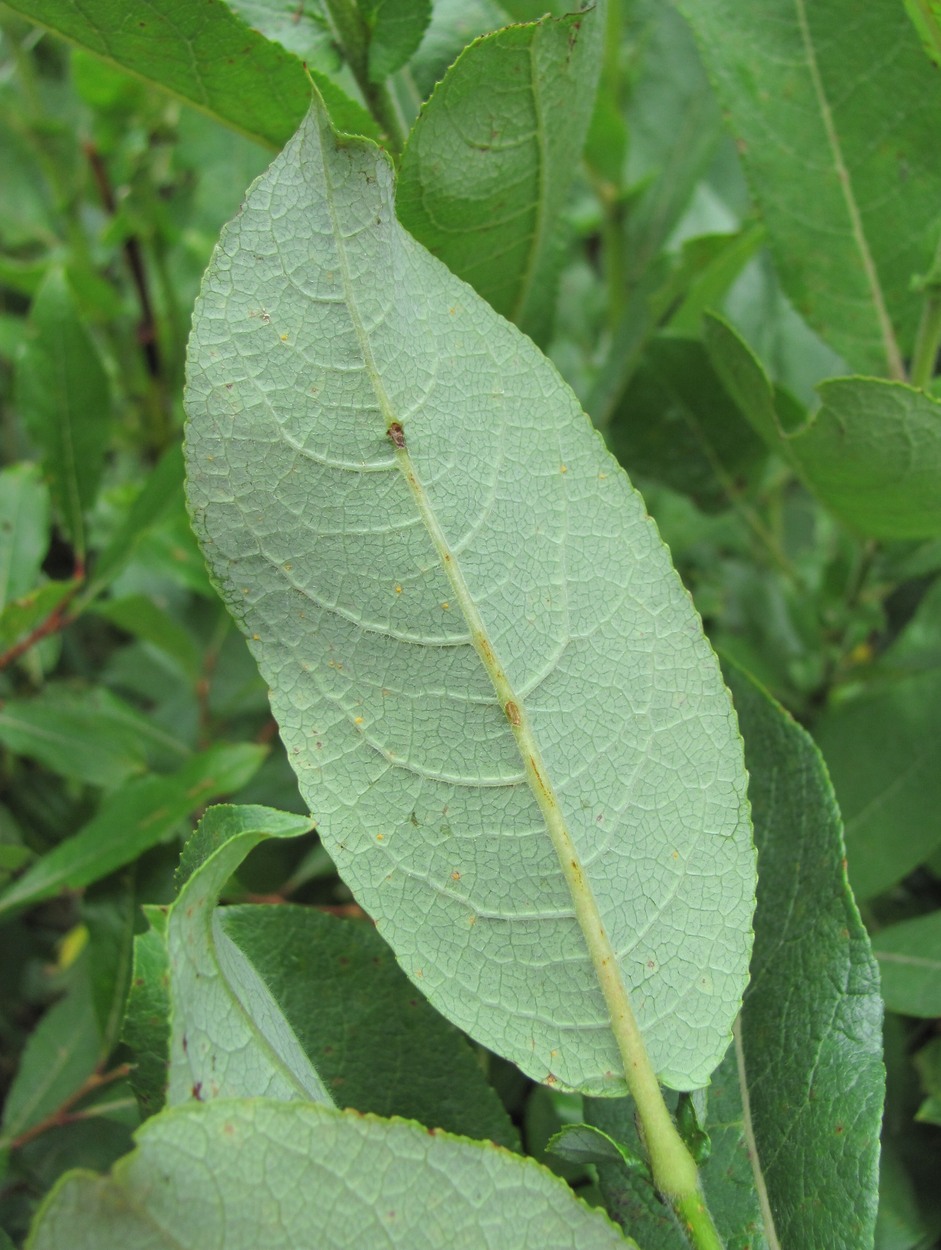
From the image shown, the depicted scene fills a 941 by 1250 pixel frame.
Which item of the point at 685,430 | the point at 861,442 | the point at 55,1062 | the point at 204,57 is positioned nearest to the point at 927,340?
the point at 861,442

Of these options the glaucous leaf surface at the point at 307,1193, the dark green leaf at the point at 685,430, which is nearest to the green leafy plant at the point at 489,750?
the glaucous leaf surface at the point at 307,1193

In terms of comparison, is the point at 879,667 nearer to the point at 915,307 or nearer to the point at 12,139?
the point at 915,307

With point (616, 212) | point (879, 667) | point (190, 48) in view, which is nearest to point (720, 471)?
point (879, 667)

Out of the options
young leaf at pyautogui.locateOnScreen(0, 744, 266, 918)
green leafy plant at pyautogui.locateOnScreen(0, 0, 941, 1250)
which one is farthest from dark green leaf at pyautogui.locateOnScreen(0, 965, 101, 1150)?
young leaf at pyautogui.locateOnScreen(0, 744, 266, 918)

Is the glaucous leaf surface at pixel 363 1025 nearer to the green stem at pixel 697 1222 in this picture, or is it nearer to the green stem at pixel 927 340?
the green stem at pixel 697 1222

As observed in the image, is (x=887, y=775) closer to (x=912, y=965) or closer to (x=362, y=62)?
(x=912, y=965)

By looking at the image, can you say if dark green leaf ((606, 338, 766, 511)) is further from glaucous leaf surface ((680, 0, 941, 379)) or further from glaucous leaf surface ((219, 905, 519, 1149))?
glaucous leaf surface ((219, 905, 519, 1149))
